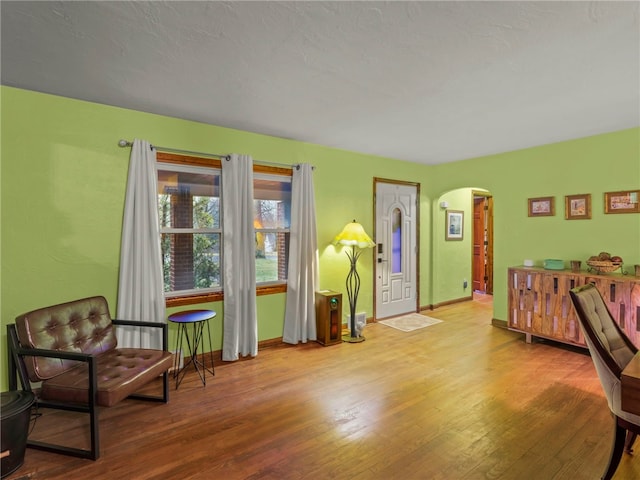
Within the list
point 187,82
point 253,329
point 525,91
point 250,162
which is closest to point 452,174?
point 525,91

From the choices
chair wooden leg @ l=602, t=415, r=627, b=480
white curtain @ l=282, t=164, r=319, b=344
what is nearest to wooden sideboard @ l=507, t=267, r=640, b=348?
chair wooden leg @ l=602, t=415, r=627, b=480

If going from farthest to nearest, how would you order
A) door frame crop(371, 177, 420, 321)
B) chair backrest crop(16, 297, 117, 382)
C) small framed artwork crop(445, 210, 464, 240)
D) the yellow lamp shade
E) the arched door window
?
1. small framed artwork crop(445, 210, 464, 240)
2. the arched door window
3. door frame crop(371, 177, 420, 321)
4. the yellow lamp shade
5. chair backrest crop(16, 297, 117, 382)

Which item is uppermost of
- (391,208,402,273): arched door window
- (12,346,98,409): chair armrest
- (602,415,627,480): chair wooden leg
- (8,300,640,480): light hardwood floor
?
(391,208,402,273): arched door window

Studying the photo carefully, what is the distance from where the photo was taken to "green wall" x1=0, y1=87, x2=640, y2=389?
2.64m

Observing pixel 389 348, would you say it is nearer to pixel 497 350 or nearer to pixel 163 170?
pixel 497 350

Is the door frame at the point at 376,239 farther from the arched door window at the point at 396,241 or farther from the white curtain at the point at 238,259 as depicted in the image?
the white curtain at the point at 238,259

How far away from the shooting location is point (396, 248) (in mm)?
5273

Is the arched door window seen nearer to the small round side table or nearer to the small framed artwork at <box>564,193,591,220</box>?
the small framed artwork at <box>564,193,591,220</box>

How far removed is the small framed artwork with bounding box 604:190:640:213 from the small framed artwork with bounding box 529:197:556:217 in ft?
1.77

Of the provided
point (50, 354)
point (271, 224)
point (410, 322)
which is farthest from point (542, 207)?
point (50, 354)

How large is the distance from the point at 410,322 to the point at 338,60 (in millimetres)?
3894

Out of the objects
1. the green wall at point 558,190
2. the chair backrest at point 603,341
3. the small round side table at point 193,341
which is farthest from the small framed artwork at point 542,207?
the small round side table at point 193,341

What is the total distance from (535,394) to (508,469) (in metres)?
1.13

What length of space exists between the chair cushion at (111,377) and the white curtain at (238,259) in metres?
0.99
